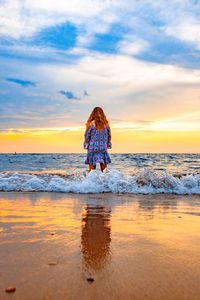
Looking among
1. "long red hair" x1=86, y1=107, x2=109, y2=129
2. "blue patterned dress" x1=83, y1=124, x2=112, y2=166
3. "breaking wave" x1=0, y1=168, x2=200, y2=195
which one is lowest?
"breaking wave" x1=0, y1=168, x2=200, y2=195

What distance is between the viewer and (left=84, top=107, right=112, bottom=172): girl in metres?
8.41

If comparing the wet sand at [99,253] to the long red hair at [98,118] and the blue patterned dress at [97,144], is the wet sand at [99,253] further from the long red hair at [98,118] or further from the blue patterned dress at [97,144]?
the long red hair at [98,118]

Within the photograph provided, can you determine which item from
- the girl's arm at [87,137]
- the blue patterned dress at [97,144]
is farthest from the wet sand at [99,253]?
the girl's arm at [87,137]

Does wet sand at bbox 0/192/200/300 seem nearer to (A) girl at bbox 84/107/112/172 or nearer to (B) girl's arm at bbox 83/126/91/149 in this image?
(A) girl at bbox 84/107/112/172

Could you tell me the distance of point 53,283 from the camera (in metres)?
Answer: 1.88

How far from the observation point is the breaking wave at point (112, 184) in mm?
6816

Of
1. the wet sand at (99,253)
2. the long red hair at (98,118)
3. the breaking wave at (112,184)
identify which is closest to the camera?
the wet sand at (99,253)

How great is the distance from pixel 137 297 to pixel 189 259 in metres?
0.72

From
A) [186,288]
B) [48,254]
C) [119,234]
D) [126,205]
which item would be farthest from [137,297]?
[126,205]

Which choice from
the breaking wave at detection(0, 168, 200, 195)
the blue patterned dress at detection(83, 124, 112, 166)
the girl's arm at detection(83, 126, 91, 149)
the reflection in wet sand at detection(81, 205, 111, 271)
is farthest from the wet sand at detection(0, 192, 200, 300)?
the girl's arm at detection(83, 126, 91, 149)

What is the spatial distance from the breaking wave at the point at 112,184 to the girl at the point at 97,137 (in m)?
0.99

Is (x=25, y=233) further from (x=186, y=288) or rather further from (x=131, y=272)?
(x=186, y=288)

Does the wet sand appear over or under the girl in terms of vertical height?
under

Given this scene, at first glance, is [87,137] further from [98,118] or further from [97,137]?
[98,118]
